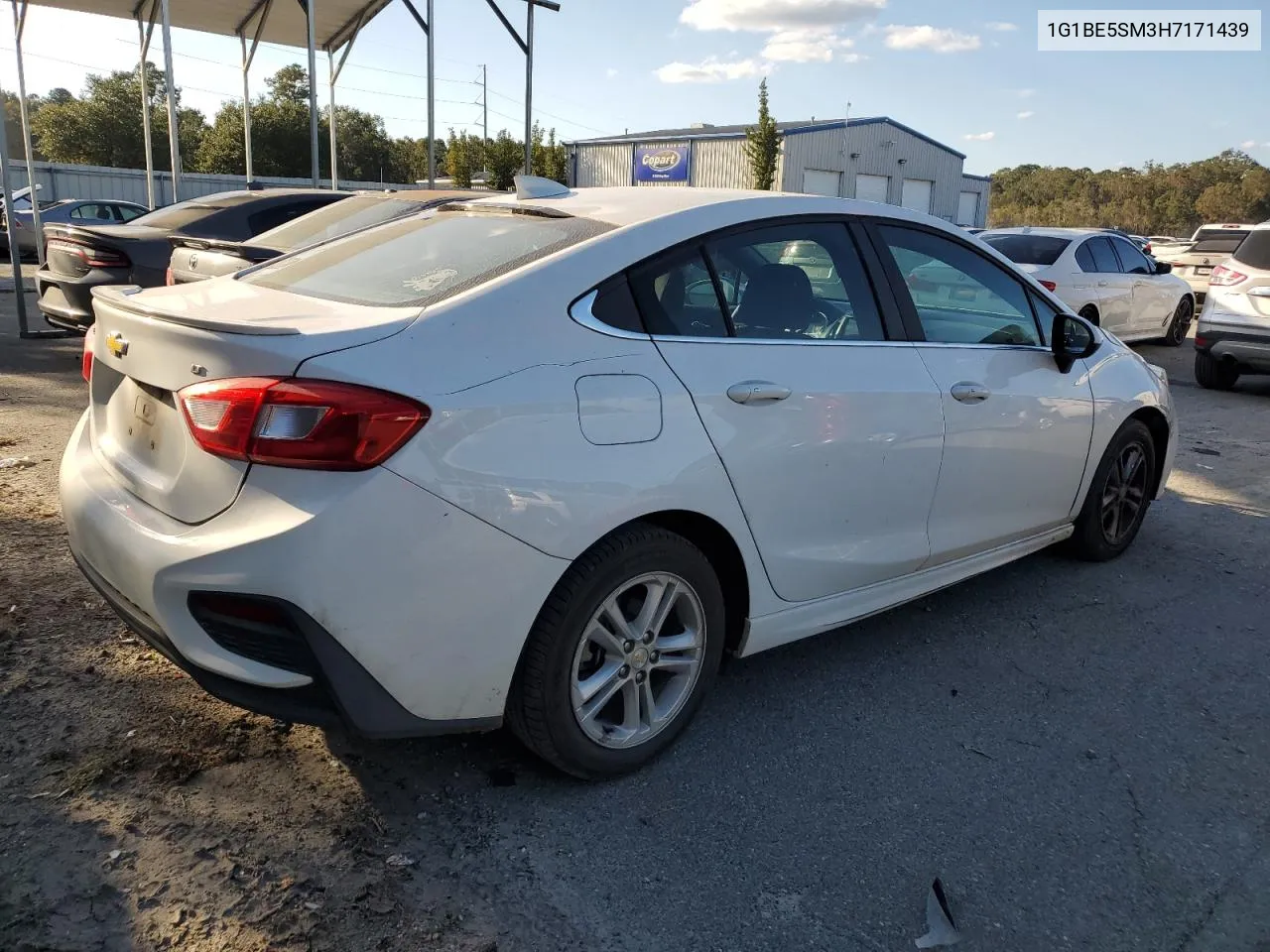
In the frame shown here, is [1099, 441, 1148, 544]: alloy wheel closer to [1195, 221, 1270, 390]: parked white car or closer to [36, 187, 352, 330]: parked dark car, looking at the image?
[1195, 221, 1270, 390]: parked white car

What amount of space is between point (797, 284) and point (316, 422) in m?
1.71

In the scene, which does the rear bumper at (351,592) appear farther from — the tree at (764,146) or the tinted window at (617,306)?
the tree at (764,146)

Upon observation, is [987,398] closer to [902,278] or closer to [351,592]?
[902,278]

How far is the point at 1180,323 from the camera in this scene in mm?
14367

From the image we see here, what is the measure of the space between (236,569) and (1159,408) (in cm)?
430

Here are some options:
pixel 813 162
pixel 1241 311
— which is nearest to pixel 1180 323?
pixel 1241 311

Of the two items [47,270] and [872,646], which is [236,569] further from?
[47,270]

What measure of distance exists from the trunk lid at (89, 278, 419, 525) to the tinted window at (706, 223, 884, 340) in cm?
106

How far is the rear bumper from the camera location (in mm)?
2141

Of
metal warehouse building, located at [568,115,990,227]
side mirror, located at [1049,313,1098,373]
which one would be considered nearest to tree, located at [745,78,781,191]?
metal warehouse building, located at [568,115,990,227]

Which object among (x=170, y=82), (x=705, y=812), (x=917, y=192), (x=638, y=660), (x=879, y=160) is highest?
(x=879, y=160)

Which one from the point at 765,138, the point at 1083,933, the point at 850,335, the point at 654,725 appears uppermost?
the point at 765,138

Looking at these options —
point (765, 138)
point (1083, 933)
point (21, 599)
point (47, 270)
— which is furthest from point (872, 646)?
point (765, 138)

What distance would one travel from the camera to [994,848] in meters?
2.59
